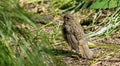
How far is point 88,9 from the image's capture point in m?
4.92

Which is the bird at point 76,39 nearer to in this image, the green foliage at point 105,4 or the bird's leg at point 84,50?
the bird's leg at point 84,50

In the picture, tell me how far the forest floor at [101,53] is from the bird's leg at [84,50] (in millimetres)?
56

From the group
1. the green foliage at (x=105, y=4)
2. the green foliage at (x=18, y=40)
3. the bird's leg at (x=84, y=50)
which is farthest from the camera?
the green foliage at (x=105, y=4)

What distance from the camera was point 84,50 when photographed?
3.91 metres

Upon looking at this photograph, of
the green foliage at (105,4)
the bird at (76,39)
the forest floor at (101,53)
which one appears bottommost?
the forest floor at (101,53)

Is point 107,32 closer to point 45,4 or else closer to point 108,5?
point 108,5

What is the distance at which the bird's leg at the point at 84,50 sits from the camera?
3.92 meters

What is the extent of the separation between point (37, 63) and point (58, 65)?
0.18 m

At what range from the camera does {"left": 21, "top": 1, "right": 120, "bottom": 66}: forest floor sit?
396 cm

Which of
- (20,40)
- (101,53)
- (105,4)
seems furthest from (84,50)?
(20,40)

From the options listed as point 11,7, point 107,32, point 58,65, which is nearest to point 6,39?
point 11,7

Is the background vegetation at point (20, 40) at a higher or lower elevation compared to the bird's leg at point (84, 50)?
higher

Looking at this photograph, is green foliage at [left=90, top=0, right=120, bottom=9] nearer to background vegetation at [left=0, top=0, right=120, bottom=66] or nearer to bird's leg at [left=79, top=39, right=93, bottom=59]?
bird's leg at [left=79, top=39, right=93, bottom=59]

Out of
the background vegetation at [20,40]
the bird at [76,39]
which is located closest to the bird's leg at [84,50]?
the bird at [76,39]
